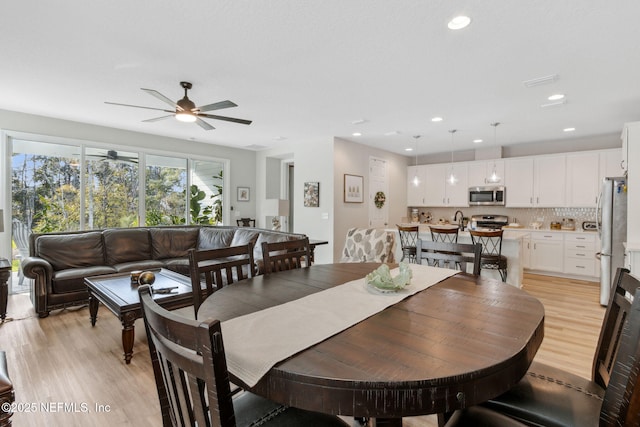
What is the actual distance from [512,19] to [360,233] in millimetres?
2876

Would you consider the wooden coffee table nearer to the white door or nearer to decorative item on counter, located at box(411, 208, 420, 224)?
the white door

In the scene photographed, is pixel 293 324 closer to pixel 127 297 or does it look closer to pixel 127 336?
pixel 127 336

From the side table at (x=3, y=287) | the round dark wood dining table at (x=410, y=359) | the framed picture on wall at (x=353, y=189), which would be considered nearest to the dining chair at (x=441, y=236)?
the framed picture on wall at (x=353, y=189)

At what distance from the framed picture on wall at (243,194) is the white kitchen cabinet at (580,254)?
250 inches

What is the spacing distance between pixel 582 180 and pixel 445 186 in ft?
8.00

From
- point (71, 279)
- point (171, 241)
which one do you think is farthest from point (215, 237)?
point (71, 279)

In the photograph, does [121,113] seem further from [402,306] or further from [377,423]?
[377,423]

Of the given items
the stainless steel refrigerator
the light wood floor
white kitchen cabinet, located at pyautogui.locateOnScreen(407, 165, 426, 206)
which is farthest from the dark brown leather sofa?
white kitchen cabinet, located at pyautogui.locateOnScreen(407, 165, 426, 206)

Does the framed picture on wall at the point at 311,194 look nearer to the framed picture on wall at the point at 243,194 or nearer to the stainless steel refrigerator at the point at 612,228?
the framed picture on wall at the point at 243,194

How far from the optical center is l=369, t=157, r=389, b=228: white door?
675 cm

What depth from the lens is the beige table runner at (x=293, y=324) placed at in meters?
0.93

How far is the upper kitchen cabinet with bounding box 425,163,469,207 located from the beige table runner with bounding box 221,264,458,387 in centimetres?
591

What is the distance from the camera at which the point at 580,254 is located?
17.7 feet

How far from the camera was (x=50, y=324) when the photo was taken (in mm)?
3348
